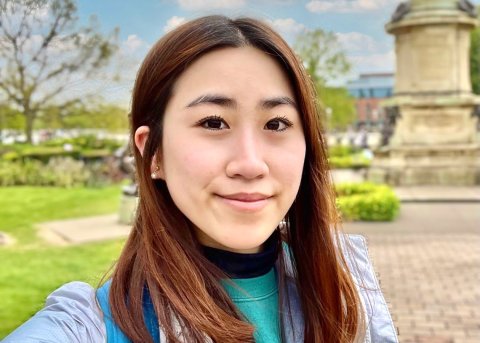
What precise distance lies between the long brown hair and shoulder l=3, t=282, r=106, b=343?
0.14 feet

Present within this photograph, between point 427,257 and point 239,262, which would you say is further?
point 427,257

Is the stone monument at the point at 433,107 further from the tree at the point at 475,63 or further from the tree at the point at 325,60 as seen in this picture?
the tree at the point at 475,63

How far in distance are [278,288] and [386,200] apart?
9732mm

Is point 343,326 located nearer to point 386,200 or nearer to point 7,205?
point 386,200

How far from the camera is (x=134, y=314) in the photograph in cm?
118

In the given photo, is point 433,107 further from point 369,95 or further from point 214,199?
point 369,95

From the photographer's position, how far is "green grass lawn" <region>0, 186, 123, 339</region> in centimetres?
512

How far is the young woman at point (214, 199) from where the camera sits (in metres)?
1.22

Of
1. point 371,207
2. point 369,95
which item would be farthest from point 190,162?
point 369,95

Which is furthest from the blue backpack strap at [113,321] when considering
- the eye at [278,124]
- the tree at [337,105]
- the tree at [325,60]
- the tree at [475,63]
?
the tree at [475,63]

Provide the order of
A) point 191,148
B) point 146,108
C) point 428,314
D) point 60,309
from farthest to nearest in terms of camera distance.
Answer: point 428,314 < point 146,108 < point 191,148 < point 60,309

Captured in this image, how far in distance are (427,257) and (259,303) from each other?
725 cm

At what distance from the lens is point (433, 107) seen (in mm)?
14781

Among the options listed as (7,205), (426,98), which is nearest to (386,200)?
(426,98)
